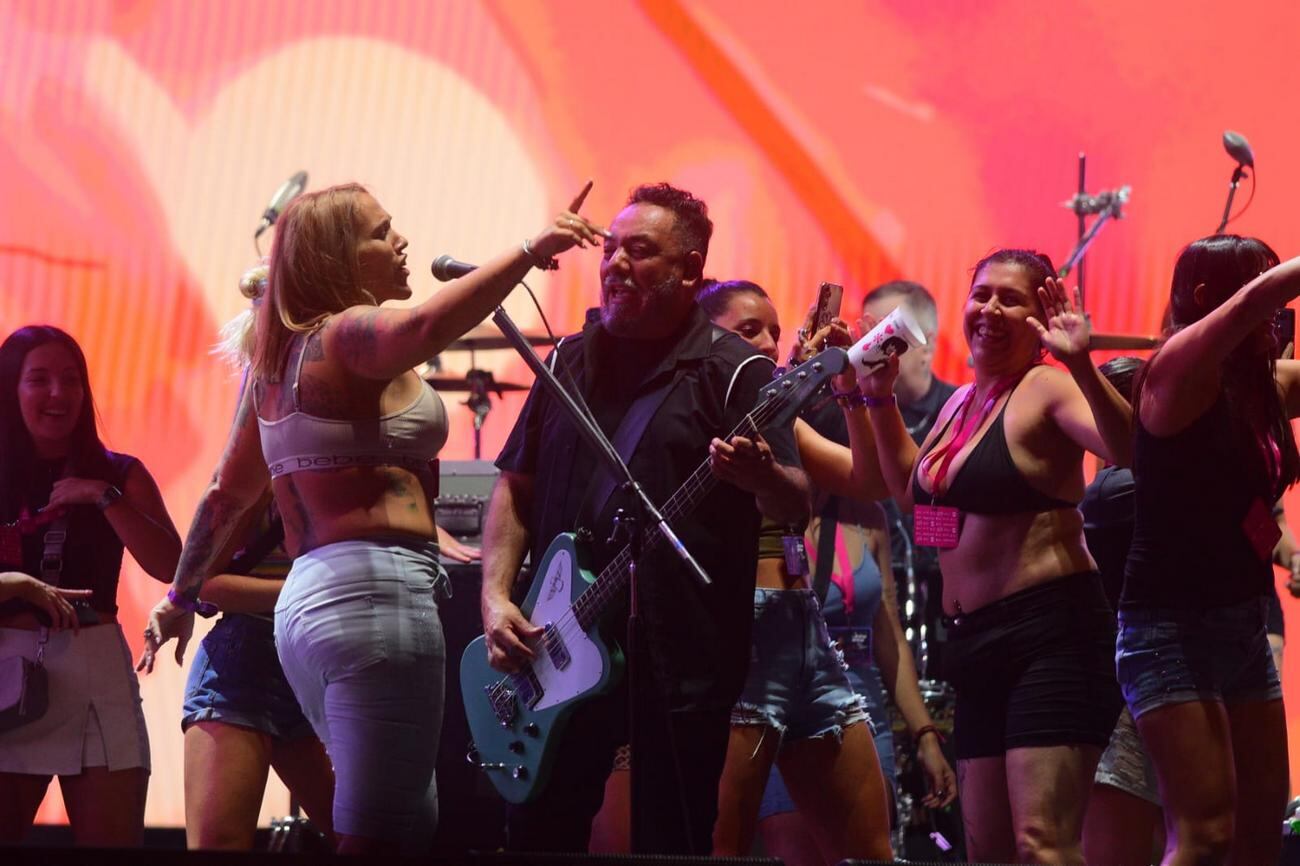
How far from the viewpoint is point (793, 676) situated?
3.90 meters

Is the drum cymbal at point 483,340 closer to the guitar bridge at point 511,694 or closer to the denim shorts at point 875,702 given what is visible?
the denim shorts at point 875,702

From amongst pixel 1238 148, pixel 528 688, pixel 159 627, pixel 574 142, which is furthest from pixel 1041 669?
pixel 574 142

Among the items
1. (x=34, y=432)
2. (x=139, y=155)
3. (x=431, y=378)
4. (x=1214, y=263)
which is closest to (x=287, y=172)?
(x=139, y=155)

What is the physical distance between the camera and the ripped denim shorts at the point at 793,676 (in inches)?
152

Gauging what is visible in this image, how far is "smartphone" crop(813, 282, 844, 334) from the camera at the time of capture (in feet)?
12.4

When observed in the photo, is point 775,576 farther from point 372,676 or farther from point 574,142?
point 574,142

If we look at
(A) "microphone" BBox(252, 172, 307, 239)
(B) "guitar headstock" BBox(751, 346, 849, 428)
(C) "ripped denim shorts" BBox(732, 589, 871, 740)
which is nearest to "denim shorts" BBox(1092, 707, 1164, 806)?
(C) "ripped denim shorts" BBox(732, 589, 871, 740)

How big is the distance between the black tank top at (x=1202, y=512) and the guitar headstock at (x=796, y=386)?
2.16 ft

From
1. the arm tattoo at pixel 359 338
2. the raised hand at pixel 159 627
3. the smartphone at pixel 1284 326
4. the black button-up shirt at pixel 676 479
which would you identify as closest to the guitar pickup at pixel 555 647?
the black button-up shirt at pixel 676 479

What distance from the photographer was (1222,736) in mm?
3158

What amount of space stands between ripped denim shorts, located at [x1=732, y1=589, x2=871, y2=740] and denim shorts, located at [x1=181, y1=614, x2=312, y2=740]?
118 centimetres

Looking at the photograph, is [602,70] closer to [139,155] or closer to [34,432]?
[139,155]

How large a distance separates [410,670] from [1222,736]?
159cm

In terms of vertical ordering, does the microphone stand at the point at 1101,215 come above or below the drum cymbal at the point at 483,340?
above
